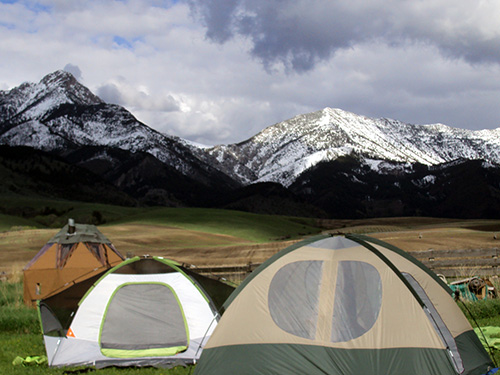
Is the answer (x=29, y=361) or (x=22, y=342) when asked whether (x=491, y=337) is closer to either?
(x=29, y=361)

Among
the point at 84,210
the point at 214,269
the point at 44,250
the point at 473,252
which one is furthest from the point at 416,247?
the point at 84,210

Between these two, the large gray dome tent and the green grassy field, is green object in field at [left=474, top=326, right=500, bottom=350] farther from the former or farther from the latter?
the large gray dome tent

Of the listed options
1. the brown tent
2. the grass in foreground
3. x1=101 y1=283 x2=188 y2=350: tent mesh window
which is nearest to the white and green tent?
x1=101 y1=283 x2=188 y2=350: tent mesh window

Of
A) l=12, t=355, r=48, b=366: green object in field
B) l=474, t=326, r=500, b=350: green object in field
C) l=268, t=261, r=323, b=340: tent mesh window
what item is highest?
l=268, t=261, r=323, b=340: tent mesh window

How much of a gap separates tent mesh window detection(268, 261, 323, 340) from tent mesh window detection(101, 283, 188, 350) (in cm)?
256

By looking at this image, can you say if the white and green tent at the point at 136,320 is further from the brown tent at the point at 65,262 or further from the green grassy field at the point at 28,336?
the brown tent at the point at 65,262

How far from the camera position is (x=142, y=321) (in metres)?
9.88

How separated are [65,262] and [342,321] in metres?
10.2

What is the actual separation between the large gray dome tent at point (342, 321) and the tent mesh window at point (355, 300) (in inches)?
0.6

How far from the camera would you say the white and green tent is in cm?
965

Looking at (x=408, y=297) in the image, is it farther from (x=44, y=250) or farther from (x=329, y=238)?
(x=44, y=250)

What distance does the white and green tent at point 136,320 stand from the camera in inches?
380

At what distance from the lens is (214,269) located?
18.5 metres

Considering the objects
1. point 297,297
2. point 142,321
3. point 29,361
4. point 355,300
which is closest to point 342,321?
point 355,300
